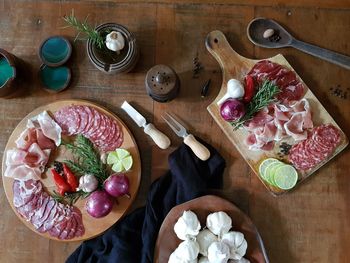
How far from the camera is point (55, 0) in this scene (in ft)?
4.51

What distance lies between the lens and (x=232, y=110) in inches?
48.3

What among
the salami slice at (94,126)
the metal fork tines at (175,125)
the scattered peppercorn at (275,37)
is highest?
the scattered peppercorn at (275,37)

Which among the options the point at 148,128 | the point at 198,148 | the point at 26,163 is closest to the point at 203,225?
the point at 198,148

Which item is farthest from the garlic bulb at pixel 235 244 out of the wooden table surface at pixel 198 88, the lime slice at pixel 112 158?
the lime slice at pixel 112 158

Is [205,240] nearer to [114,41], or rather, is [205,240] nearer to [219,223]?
[219,223]

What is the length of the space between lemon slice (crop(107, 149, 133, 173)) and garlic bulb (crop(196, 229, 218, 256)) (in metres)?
0.28

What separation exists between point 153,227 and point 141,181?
0.15 m

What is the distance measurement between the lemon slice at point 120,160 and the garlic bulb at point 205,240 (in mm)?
284

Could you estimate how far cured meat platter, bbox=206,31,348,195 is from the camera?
1258 millimetres

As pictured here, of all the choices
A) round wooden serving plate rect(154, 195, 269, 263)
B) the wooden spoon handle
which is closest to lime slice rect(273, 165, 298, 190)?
round wooden serving plate rect(154, 195, 269, 263)

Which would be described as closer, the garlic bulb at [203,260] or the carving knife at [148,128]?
the garlic bulb at [203,260]

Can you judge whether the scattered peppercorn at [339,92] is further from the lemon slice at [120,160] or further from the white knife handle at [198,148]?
the lemon slice at [120,160]

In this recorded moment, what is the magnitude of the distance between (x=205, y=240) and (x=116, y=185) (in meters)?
0.29

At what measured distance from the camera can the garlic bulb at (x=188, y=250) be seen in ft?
3.72
